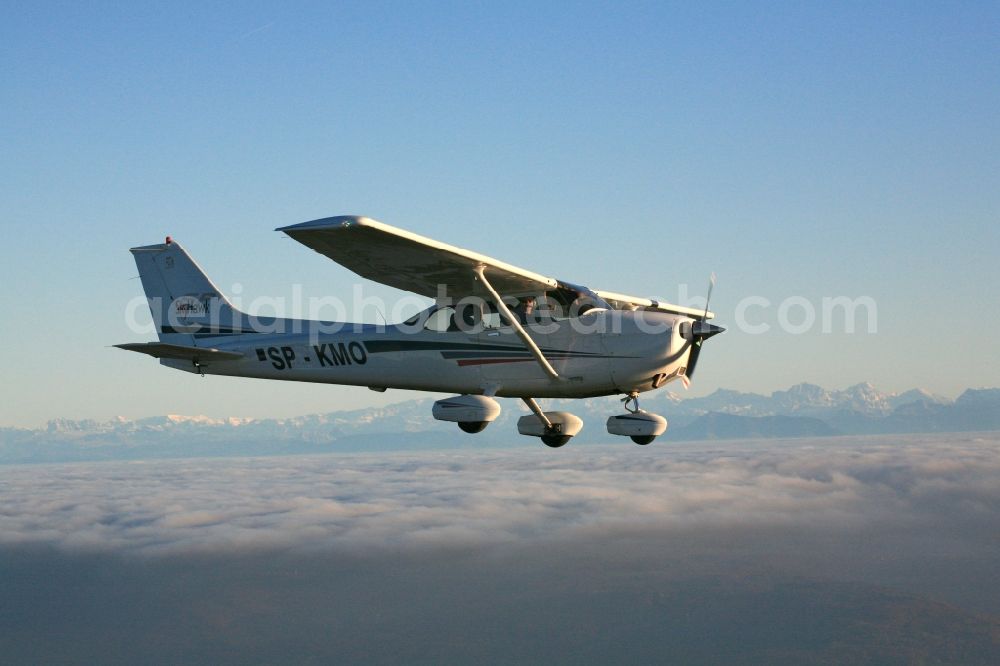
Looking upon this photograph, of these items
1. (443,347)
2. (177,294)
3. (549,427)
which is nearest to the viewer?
(443,347)

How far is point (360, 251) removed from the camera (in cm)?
1311

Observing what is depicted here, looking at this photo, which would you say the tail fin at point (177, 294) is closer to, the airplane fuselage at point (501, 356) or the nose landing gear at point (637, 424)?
the airplane fuselage at point (501, 356)

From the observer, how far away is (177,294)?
1930 centimetres

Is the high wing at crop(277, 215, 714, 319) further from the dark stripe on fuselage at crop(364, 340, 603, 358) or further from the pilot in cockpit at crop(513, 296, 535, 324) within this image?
the dark stripe on fuselage at crop(364, 340, 603, 358)

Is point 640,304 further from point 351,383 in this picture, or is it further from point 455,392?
point 351,383

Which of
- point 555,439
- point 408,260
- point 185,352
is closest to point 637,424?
point 555,439

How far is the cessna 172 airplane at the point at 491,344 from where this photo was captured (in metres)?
14.3

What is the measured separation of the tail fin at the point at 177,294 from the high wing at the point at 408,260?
239 inches

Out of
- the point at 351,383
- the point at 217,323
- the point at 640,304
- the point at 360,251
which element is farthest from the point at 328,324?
the point at 640,304

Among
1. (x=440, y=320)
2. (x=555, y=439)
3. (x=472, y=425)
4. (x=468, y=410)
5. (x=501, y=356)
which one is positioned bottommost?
(x=555, y=439)

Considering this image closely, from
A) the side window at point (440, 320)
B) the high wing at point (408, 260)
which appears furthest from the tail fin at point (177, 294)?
the high wing at point (408, 260)

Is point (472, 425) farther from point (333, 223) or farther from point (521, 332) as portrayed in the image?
point (333, 223)

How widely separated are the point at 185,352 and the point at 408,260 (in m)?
5.87

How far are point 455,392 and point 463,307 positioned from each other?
1.52m
